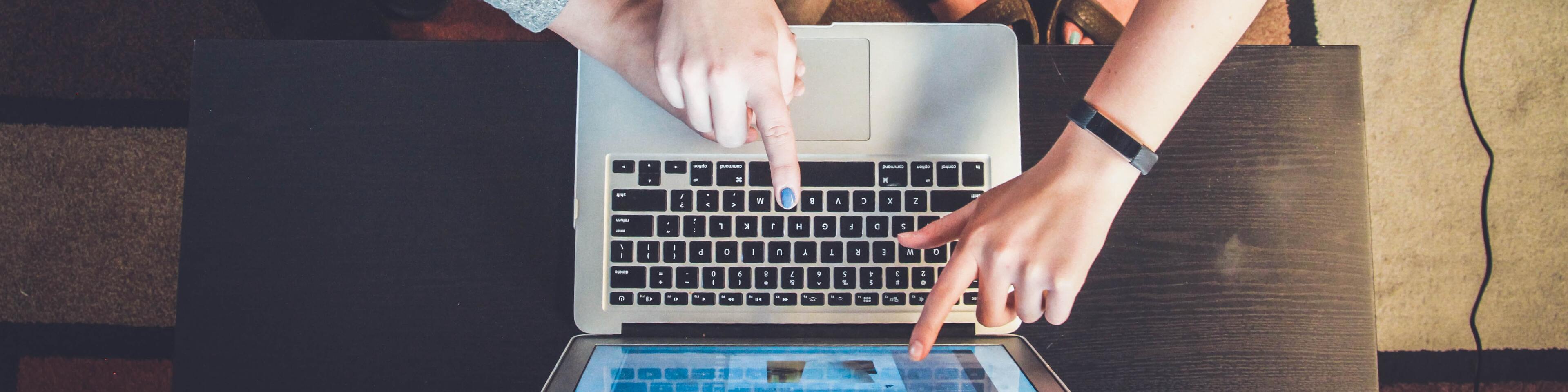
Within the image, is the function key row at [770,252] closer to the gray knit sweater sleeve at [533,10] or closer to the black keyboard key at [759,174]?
the black keyboard key at [759,174]

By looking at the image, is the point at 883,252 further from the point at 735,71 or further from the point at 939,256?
the point at 735,71

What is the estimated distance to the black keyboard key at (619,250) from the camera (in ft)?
1.84

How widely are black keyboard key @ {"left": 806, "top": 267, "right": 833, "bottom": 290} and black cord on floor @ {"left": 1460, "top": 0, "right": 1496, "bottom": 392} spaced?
1.20m

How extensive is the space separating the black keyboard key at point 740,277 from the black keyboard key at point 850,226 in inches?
3.2

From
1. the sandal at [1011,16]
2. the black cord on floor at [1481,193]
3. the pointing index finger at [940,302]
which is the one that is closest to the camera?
the pointing index finger at [940,302]

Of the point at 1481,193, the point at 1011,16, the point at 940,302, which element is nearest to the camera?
the point at 940,302

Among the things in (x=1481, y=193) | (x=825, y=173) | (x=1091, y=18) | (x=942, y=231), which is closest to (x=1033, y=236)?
(x=942, y=231)

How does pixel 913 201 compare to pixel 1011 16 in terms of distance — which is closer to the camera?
pixel 913 201

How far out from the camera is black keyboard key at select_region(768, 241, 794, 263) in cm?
56

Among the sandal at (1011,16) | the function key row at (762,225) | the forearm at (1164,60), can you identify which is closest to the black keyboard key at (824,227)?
the function key row at (762,225)

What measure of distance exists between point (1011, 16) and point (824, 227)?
0.52m

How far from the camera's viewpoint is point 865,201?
56 centimetres

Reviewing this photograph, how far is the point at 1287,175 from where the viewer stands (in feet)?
1.94

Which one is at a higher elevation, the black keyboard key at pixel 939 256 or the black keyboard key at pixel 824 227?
the black keyboard key at pixel 824 227
